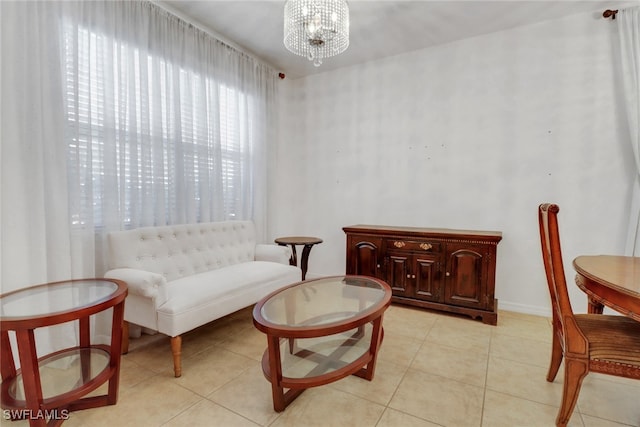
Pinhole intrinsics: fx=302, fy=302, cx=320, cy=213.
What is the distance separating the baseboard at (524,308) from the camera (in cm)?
278

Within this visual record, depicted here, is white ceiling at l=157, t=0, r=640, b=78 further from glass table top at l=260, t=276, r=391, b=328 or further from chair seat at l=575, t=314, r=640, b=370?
chair seat at l=575, t=314, r=640, b=370

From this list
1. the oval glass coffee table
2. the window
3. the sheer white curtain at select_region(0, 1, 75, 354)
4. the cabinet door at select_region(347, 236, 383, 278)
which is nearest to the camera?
the oval glass coffee table

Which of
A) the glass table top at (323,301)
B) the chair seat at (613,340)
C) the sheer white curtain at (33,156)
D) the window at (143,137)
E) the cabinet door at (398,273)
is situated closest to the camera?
the chair seat at (613,340)

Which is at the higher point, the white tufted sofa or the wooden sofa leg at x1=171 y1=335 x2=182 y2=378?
the white tufted sofa

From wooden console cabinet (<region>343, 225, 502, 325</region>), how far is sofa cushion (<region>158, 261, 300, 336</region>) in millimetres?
811

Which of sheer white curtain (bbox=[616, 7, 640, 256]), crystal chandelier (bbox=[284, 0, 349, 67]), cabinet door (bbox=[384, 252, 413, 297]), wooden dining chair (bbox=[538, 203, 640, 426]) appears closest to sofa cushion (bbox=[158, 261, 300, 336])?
cabinet door (bbox=[384, 252, 413, 297])

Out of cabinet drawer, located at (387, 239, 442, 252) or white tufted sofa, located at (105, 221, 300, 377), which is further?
cabinet drawer, located at (387, 239, 442, 252)

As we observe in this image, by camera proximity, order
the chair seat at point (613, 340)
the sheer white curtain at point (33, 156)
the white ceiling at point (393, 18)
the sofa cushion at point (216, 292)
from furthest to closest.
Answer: the white ceiling at point (393, 18) → the sofa cushion at point (216, 292) → the sheer white curtain at point (33, 156) → the chair seat at point (613, 340)

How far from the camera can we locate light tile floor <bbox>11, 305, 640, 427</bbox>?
4.83ft

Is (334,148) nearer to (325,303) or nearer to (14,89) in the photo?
(325,303)

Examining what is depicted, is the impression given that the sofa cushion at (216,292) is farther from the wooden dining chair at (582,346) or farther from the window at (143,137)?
the wooden dining chair at (582,346)

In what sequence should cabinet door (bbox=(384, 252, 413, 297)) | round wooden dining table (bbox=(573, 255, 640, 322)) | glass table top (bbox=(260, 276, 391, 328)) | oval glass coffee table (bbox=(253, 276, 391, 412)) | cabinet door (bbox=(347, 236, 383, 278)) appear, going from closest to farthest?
round wooden dining table (bbox=(573, 255, 640, 322)) → oval glass coffee table (bbox=(253, 276, 391, 412)) → glass table top (bbox=(260, 276, 391, 328)) → cabinet door (bbox=(384, 252, 413, 297)) → cabinet door (bbox=(347, 236, 383, 278))

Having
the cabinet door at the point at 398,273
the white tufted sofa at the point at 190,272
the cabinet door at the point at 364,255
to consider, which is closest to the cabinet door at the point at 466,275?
the cabinet door at the point at 398,273

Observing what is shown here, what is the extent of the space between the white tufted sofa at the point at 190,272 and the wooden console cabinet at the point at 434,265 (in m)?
0.80
